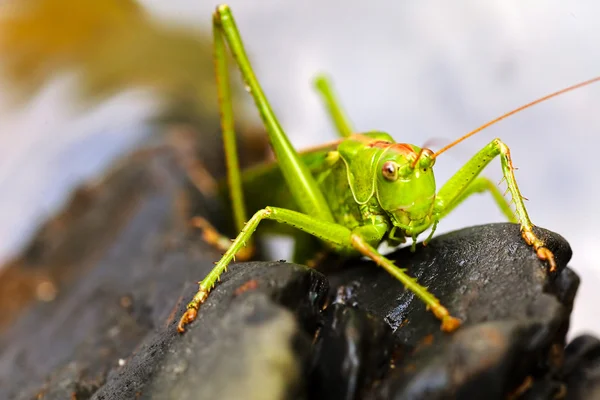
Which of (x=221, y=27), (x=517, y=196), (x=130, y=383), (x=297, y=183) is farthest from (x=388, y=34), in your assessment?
(x=130, y=383)

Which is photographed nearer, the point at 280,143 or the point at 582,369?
the point at 582,369

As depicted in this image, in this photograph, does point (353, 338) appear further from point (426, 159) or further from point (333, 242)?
point (426, 159)

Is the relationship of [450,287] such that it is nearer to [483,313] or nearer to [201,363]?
[483,313]

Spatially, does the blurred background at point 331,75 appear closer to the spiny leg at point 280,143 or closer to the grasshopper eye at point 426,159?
the spiny leg at point 280,143

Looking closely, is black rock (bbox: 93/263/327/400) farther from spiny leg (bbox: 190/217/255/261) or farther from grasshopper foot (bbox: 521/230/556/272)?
spiny leg (bbox: 190/217/255/261)

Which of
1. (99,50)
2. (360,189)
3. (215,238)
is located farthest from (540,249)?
(99,50)

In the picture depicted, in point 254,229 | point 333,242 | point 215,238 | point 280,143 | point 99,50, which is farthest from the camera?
point 99,50

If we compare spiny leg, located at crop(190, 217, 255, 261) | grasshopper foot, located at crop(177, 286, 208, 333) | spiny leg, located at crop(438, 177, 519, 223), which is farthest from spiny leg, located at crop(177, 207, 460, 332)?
spiny leg, located at crop(190, 217, 255, 261)
